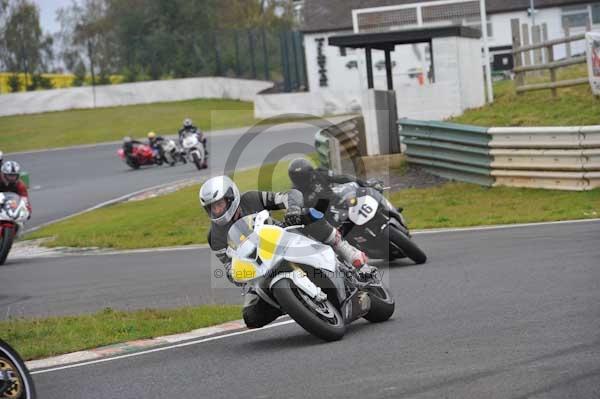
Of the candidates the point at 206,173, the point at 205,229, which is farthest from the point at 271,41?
the point at 205,229

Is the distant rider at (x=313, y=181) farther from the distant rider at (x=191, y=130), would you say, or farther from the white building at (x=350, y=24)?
the white building at (x=350, y=24)

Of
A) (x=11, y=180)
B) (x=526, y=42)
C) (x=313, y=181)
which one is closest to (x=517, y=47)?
(x=11, y=180)

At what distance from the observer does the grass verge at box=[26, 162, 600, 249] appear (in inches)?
646

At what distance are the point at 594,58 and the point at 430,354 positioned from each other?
50.9ft

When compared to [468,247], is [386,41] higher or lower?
higher

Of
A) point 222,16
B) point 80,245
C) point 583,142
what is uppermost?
point 222,16

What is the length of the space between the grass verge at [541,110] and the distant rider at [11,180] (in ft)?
30.4

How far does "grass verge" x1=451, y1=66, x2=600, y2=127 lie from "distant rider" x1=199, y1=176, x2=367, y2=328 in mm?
11762

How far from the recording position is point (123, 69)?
5962cm

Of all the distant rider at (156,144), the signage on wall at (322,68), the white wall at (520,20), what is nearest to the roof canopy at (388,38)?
the distant rider at (156,144)

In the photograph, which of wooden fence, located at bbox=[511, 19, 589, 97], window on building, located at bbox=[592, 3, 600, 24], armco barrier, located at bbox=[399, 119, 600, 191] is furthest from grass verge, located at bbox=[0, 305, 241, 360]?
window on building, located at bbox=[592, 3, 600, 24]

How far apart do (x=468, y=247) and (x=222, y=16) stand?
67.2m

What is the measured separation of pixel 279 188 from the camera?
2067 cm

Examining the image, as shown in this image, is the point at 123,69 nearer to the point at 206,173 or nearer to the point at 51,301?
the point at 206,173
